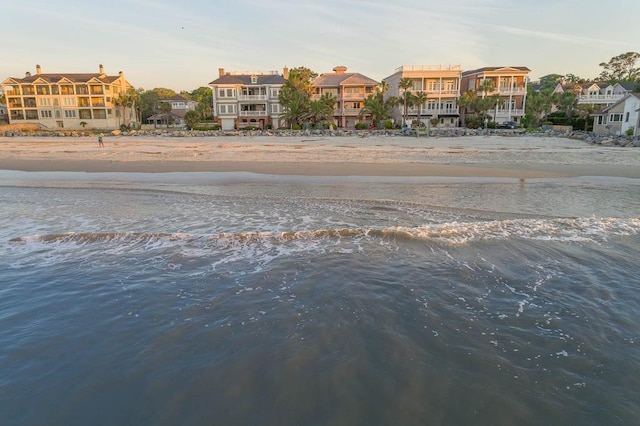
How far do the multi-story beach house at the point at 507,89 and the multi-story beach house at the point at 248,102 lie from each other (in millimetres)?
34917

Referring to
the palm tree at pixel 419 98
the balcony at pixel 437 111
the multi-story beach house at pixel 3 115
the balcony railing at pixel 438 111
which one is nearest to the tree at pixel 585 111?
the balcony at pixel 437 111

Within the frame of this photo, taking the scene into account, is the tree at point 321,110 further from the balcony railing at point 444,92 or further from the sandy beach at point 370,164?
the sandy beach at point 370,164

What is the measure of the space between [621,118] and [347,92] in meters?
41.3

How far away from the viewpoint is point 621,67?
105m

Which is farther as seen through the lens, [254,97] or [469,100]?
[254,97]

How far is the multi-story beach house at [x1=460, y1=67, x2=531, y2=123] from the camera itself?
71875 mm

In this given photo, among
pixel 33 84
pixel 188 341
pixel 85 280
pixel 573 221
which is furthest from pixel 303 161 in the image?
pixel 33 84

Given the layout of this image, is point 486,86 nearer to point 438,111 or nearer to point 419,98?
point 438,111

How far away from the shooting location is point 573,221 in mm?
10125

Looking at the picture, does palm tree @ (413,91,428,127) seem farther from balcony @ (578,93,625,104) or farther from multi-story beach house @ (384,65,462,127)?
balcony @ (578,93,625,104)

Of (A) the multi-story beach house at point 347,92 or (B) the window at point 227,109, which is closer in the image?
(B) the window at point 227,109

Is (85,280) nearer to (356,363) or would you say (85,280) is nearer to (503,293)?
(356,363)

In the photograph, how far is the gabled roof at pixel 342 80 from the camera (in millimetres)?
74688

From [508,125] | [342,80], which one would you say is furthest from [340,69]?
[508,125]
